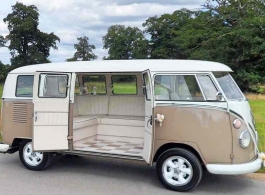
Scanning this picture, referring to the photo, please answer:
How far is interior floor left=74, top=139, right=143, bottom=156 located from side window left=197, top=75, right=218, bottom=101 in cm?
174

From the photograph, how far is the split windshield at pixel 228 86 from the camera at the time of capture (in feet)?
20.5

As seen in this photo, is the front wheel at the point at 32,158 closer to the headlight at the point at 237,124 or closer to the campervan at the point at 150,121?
the campervan at the point at 150,121

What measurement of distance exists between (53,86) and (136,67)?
1802 millimetres

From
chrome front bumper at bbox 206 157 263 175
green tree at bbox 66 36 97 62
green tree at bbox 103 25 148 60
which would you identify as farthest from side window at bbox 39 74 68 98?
green tree at bbox 66 36 97 62

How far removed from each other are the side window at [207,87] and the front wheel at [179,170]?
1.04 metres

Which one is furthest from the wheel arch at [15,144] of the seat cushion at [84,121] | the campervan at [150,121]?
the seat cushion at [84,121]

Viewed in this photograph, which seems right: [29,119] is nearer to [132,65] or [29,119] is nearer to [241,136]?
[132,65]

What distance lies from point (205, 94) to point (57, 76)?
3.03 meters

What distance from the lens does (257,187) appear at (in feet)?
21.5

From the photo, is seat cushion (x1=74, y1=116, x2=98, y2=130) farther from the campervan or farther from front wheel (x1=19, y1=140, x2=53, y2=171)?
front wheel (x1=19, y1=140, x2=53, y2=171)

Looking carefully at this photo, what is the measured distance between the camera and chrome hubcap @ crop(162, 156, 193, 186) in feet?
20.4

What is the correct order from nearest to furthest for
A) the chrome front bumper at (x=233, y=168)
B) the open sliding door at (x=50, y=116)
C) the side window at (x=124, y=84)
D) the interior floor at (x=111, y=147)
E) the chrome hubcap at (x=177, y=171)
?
the chrome front bumper at (x=233, y=168) → the chrome hubcap at (x=177, y=171) → the open sliding door at (x=50, y=116) → the interior floor at (x=111, y=147) → the side window at (x=124, y=84)

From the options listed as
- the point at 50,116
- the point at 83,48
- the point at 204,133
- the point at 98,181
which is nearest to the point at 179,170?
the point at 204,133

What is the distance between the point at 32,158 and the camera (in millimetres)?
7609
